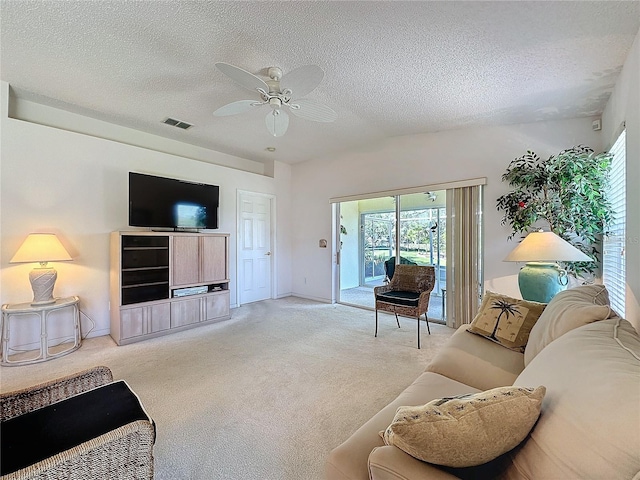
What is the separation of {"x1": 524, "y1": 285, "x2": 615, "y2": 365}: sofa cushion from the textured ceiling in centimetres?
183

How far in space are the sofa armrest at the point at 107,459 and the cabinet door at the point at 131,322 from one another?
265cm

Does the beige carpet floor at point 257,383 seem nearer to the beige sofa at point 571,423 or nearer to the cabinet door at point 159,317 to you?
the cabinet door at point 159,317

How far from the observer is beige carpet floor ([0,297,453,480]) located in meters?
1.60

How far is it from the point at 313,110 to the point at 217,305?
307 cm

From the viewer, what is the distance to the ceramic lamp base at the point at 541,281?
2578mm

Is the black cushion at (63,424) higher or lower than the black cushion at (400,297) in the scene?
lower

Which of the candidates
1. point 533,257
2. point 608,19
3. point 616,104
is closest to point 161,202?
point 533,257

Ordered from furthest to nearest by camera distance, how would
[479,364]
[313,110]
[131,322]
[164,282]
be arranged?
1. [164,282]
2. [131,322]
3. [313,110]
4. [479,364]

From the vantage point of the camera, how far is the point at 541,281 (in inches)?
103

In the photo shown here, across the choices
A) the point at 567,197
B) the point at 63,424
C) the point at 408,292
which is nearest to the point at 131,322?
the point at 63,424

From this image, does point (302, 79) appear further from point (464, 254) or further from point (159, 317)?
point (159, 317)

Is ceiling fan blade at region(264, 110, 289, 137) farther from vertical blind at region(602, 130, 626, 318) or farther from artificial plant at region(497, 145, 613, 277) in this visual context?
vertical blind at region(602, 130, 626, 318)

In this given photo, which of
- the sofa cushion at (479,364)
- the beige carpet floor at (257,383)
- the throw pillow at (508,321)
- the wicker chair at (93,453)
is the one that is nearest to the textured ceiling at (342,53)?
the throw pillow at (508,321)

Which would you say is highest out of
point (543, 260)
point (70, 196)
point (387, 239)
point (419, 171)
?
point (419, 171)
